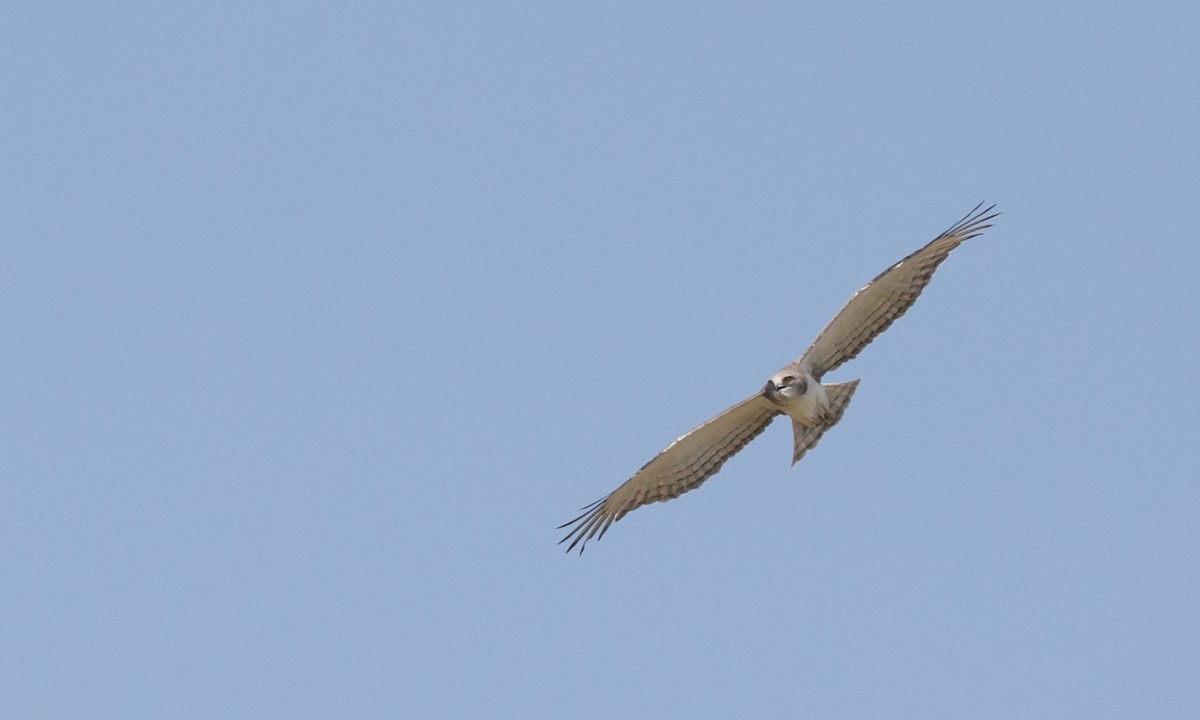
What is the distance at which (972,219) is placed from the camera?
987 inches

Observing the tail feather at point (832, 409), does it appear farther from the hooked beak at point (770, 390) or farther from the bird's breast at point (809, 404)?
the hooked beak at point (770, 390)

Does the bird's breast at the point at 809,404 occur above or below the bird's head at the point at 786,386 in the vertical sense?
below

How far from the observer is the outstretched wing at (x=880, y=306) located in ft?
81.4

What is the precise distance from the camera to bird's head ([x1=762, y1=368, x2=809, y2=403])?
969 inches

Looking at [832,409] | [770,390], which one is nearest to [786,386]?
[770,390]

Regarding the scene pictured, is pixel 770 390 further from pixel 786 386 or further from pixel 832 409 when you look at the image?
pixel 832 409

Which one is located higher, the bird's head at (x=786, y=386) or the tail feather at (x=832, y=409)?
the bird's head at (x=786, y=386)

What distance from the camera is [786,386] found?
2462 cm

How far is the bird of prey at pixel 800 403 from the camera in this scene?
24.7 m

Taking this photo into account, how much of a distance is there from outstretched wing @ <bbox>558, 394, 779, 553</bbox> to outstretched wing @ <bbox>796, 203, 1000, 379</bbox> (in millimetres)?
860

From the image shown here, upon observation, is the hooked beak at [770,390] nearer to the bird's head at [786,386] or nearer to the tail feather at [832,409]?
the bird's head at [786,386]

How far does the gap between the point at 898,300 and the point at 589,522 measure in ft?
14.2

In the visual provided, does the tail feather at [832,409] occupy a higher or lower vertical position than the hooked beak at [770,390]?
lower

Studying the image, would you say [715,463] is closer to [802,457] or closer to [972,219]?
[802,457]
